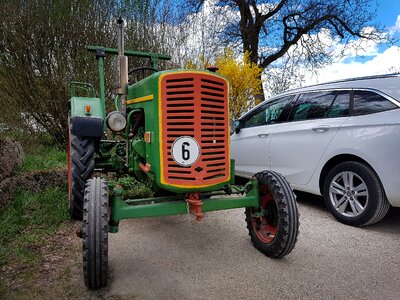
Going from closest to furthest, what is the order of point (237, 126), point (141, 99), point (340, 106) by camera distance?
point (141, 99) < point (340, 106) < point (237, 126)

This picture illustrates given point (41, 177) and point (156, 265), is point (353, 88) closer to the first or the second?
point (156, 265)

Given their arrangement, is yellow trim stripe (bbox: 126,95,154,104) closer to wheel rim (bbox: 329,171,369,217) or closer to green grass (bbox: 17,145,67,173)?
green grass (bbox: 17,145,67,173)

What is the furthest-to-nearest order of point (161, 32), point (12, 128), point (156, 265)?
1. point (161, 32)
2. point (12, 128)
3. point (156, 265)

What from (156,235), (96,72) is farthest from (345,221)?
(96,72)

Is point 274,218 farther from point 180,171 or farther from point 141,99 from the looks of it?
point 141,99

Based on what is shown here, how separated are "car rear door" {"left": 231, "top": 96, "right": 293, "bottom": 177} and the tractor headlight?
2.50 metres

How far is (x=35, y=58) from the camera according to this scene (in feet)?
20.5

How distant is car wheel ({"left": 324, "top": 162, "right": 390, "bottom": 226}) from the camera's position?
360 cm

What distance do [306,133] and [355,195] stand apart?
0.97 meters

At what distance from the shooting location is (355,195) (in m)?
3.79

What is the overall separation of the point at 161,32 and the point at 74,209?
19.1 feet

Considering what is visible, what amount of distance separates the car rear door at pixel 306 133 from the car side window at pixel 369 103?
Result: 12 cm

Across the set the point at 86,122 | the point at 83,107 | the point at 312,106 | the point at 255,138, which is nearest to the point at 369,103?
the point at 312,106

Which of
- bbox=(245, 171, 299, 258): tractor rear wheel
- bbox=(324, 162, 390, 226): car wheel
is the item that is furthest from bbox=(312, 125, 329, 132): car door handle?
bbox=(245, 171, 299, 258): tractor rear wheel
